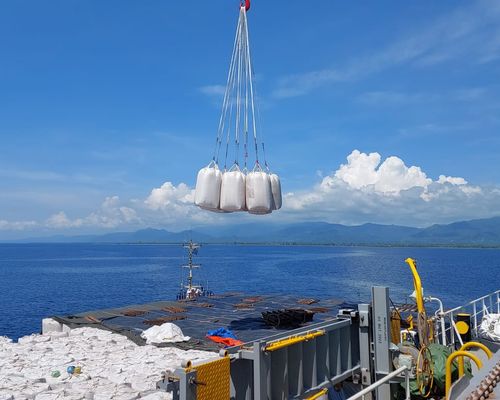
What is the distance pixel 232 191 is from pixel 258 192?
0.84 m

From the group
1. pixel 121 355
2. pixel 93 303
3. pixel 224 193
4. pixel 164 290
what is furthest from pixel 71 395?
pixel 164 290

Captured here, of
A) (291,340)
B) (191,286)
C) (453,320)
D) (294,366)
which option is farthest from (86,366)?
(191,286)

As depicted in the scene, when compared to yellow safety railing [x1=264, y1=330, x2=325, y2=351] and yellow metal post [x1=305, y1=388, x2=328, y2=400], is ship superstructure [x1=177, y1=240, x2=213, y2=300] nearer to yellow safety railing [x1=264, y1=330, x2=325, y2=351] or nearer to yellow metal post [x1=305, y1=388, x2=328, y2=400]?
yellow metal post [x1=305, y1=388, x2=328, y2=400]

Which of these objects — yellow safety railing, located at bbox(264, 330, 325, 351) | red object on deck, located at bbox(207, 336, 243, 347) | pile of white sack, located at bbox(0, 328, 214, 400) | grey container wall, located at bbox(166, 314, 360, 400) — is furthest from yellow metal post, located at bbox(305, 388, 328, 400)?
red object on deck, located at bbox(207, 336, 243, 347)

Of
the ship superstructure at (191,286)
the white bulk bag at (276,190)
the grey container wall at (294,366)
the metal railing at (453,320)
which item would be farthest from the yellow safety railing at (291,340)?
the ship superstructure at (191,286)

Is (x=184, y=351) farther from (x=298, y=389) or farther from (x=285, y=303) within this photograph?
(x=285, y=303)

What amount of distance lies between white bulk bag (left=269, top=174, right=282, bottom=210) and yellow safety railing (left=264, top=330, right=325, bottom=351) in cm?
562

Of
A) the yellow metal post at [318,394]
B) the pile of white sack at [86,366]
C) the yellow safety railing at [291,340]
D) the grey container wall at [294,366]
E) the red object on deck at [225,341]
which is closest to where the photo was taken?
the grey container wall at [294,366]

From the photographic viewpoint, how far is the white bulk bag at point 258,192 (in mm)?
14297

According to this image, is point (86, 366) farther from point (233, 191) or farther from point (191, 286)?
point (191, 286)

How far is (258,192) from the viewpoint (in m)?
14.3

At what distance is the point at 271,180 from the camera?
15047 mm

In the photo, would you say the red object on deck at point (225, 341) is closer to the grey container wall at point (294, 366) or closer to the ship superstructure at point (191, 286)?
the grey container wall at point (294, 366)

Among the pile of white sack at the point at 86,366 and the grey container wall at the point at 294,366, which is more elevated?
the grey container wall at the point at 294,366
